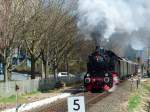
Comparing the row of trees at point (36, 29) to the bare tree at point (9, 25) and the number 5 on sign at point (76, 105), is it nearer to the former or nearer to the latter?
the bare tree at point (9, 25)

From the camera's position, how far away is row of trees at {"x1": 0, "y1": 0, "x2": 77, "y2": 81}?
40.1 m

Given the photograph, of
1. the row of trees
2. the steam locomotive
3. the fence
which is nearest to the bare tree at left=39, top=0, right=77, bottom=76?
the row of trees

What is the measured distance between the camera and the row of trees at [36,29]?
1580 inches

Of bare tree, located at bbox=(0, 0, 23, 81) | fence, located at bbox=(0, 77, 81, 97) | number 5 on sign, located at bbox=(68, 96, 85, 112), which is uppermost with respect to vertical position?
bare tree, located at bbox=(0, 0, 23, 81)

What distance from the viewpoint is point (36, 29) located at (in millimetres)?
49188

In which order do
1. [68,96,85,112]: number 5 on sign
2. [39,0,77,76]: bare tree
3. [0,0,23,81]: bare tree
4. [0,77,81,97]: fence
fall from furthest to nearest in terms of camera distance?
[39,0,77,76]: bare tree < [0,77,81,97]: fence < [0,0,23,81]: bare tree < [68,96,85,112]: number 5 on sign

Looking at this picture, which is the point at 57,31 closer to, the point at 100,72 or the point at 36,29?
the point at 36,29

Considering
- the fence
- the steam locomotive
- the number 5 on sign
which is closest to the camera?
the number 5 on sign

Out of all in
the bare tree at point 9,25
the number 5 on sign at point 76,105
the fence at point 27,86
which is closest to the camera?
the number 5 on sign at point 76,105

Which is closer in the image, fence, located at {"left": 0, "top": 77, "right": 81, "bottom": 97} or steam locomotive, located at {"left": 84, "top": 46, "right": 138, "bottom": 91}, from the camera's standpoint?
fence, located at {"left": 0, "top": 77, "right": 81, "bottom": 97}

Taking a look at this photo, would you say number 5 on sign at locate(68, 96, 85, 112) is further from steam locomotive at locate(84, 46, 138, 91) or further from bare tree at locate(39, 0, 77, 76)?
bare tree at locate(39, 0, 77, 76)

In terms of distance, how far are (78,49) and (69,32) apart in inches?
483

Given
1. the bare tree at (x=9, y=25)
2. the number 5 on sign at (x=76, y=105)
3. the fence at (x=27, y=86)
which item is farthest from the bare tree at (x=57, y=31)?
the number 5 on sign at (x=76, y=105)

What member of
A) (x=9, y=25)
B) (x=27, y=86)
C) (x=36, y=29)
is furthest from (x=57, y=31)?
(x=9, y=25)
